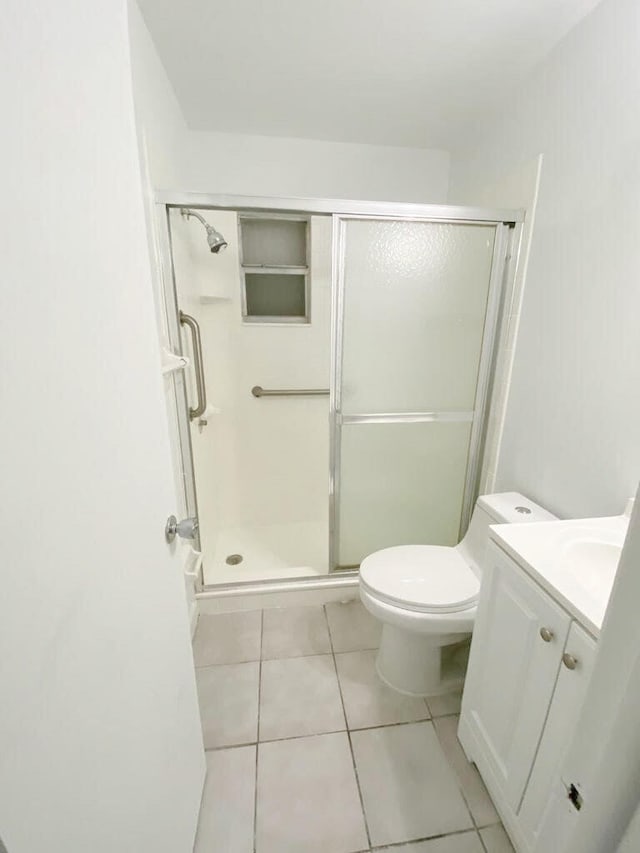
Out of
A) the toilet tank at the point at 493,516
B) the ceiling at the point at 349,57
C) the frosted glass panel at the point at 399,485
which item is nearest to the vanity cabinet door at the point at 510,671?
the toilet tank at the point at 493,516

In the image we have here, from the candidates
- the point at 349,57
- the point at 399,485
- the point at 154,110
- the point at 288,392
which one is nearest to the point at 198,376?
the point at 288,392

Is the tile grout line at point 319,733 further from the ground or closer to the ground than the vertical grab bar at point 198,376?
closer to the ground

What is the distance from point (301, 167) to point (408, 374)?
4.19 ft

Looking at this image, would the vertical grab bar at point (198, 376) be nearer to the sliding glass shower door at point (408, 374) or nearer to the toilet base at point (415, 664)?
the sliding glass shower door at point (408, 374)

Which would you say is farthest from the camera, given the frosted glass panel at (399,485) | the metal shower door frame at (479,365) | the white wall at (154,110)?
the frosted glass panel at (399,485)

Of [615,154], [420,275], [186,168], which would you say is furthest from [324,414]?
[615,154]

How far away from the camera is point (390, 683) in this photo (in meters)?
1.43

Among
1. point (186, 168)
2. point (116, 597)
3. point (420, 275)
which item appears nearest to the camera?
point (116, 597)

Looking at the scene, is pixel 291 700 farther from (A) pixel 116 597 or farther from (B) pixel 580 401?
(B) pixel 580 401

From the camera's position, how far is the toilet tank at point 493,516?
1.33 metres

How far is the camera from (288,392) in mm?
2266

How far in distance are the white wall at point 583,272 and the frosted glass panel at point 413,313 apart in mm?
227

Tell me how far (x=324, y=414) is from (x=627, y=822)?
7.03ft

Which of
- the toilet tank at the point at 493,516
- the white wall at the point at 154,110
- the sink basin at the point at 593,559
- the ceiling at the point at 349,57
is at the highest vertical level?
the ceiling at the point at 349,57
